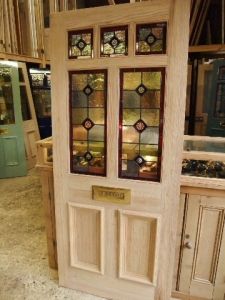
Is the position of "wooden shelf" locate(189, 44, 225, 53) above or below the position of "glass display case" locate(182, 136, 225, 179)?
above

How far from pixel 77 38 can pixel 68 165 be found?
0.77 meters

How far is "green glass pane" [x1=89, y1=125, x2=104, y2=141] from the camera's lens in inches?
60.6

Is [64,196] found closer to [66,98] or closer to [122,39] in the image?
[66,98]

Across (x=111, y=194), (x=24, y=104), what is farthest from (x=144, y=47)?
(x=24, y=104)

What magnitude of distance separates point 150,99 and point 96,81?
13.1 inches

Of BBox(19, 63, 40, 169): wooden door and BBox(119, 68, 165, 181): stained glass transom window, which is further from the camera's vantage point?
BBox(19, 63, 40, 169): wooden door

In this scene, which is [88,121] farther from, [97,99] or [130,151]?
[130,151]

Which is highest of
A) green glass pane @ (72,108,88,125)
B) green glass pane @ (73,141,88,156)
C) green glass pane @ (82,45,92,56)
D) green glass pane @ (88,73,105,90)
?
green glass pane @ (82,45,92,56)

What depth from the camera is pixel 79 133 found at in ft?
5.24

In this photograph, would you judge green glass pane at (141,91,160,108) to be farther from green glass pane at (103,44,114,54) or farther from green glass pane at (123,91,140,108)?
green glass pane at (103,44,114,54)

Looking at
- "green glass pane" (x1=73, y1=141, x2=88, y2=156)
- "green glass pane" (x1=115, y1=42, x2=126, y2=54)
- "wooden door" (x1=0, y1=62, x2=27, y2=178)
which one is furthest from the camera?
"wooden door" (x1=0, y1=62, x2=27, y2=178)

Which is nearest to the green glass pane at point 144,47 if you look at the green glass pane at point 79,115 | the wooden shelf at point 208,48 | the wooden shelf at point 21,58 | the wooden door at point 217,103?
the green glass pane at point 79,115

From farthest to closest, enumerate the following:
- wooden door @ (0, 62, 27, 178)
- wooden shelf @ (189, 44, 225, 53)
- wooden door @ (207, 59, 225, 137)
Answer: wooden door @ (0, 62, 27, 178) < wooden door @ (207, 59, 225, 137) < wooden shelf @ (189, 44, 225, 53)

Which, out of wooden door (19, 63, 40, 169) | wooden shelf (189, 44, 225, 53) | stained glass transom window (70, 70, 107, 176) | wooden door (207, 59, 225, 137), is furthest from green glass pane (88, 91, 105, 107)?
wooden door (19, 63, 40, 169)
